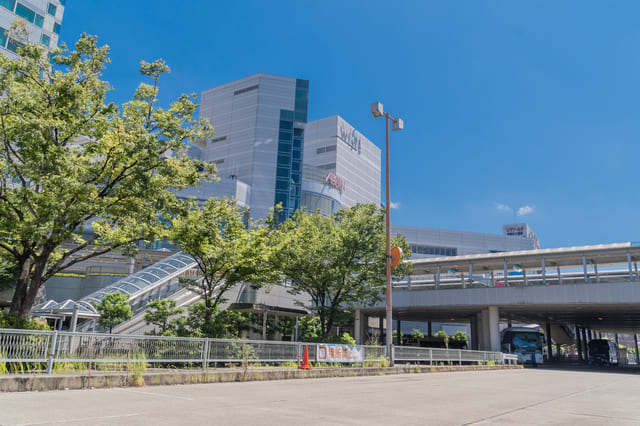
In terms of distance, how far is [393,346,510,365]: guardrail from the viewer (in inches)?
878

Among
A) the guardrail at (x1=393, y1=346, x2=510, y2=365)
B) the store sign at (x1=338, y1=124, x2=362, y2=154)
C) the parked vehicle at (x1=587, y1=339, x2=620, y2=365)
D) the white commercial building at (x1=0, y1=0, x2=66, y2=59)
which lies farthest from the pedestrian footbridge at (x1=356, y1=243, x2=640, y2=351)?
the store sign at (x1=338, y1=124, x2=362, y2=154)

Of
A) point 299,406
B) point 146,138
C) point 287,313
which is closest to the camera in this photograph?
point 299,406

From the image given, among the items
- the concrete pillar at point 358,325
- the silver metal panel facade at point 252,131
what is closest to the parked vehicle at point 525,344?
the concrete pillar at point 358,325

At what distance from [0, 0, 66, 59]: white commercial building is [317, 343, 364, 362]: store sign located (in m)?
58.3

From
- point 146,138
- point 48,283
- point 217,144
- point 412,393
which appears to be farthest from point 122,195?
point 217,144

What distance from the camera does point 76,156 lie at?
1384cm

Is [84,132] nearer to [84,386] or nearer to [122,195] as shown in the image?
[122,195]

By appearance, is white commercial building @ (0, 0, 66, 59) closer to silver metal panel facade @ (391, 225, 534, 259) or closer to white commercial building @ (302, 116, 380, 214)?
white commercial building @ (302, 116, 380, 214)

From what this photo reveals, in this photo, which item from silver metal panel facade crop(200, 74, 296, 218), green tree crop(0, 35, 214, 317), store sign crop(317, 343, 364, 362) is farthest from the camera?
silver metal panel facade crop(200, 74, 296, 218)

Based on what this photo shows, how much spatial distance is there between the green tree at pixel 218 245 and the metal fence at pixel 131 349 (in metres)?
4.46

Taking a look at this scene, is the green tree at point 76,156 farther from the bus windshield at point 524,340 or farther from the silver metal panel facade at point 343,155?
the silver metal panel facade at point 343,155

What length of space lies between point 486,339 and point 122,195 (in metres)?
35.7

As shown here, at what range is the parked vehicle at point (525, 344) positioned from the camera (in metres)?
41.8

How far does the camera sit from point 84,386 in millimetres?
9812
